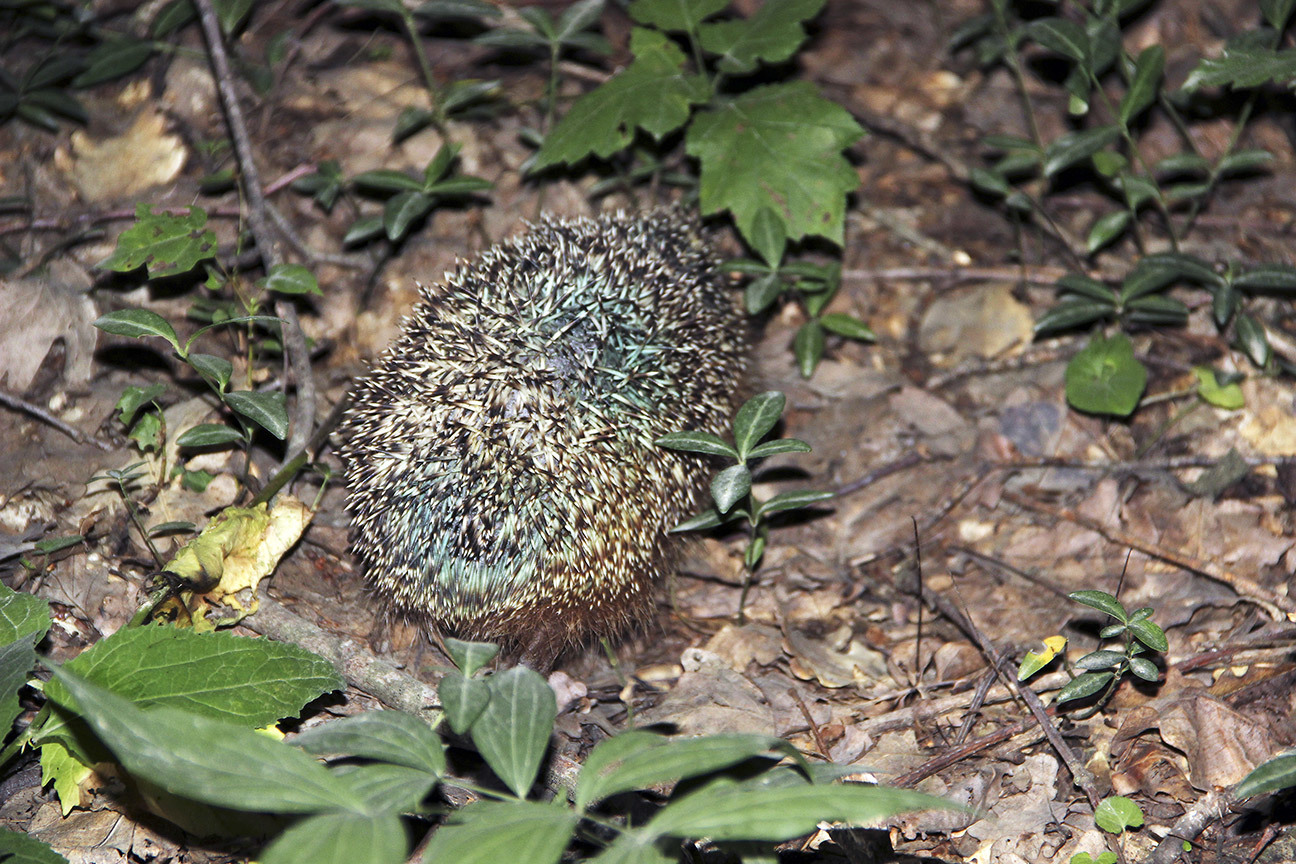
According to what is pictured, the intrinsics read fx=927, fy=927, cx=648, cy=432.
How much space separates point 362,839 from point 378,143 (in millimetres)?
5229

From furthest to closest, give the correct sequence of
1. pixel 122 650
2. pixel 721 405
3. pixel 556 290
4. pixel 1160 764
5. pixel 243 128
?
pixel 243 128 → pixel 721 405 → pixel 556 290 → pixel 1160 764 → pixel 122 650

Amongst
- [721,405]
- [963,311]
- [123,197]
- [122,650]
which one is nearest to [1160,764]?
[721,405]

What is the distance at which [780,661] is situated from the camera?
4.74 m

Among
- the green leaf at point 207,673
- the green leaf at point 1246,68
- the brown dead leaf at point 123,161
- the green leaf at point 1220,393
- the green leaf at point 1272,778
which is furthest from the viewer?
the brown dead leaf at point 123,161

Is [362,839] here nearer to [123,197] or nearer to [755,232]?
[755,232]

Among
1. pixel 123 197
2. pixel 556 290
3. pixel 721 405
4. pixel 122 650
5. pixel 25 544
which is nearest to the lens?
pixel 122 650

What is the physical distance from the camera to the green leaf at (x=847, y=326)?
5922 millimetres

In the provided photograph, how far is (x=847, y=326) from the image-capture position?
5.93 metres

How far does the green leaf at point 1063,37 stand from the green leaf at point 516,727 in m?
4.85

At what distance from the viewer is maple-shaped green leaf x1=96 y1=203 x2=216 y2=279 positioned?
485 cm

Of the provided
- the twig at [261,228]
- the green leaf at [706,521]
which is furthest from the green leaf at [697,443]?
the twig at [261,228]

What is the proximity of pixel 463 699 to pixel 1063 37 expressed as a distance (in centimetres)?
511

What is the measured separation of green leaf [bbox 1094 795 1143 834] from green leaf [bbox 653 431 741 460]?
212 cm

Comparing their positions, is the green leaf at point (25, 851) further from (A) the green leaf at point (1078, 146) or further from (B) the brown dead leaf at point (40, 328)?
(A) the green leaf at point (1078, 146)
